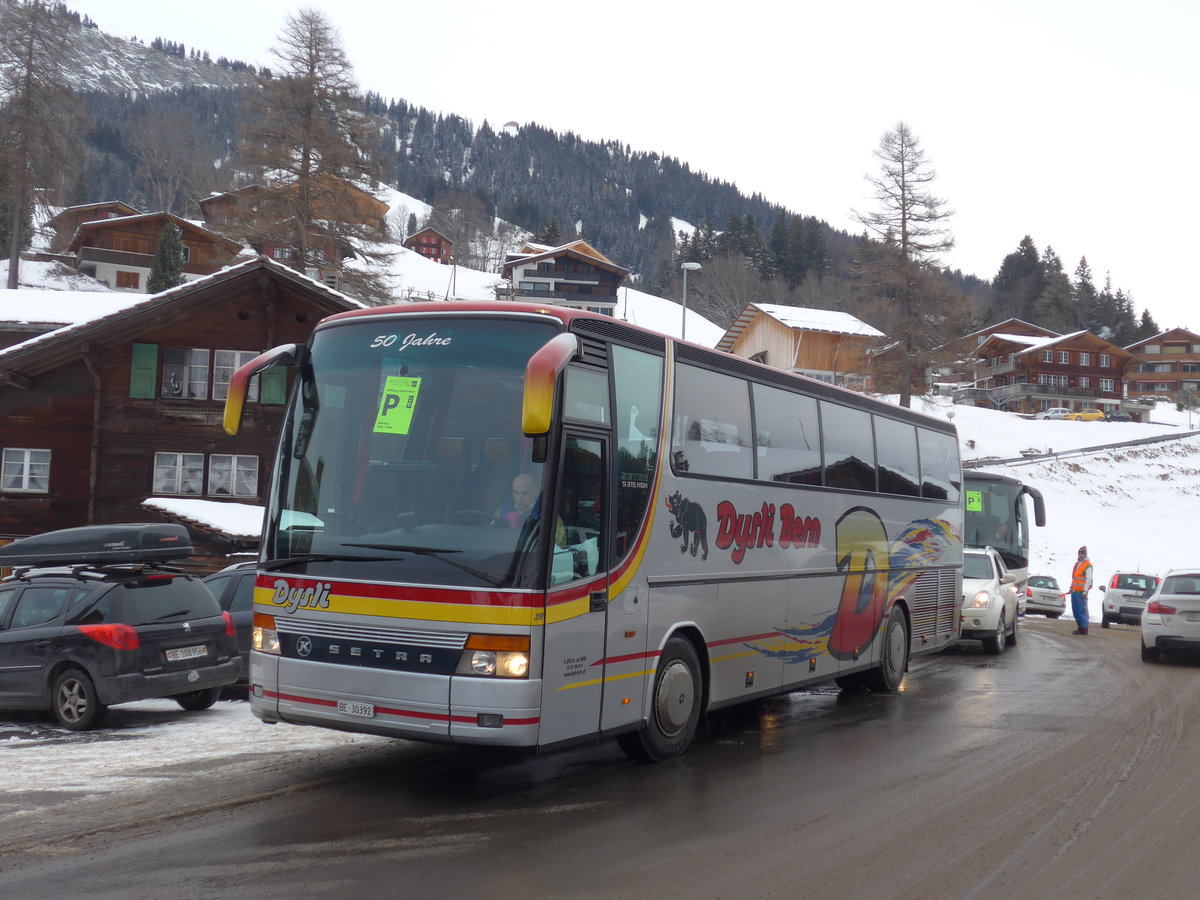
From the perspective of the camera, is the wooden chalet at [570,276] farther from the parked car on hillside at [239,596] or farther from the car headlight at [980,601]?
the parked car on hillside at [239,596]

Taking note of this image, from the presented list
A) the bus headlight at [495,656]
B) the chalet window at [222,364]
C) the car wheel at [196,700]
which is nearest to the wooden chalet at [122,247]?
the chalet window at [222,364]

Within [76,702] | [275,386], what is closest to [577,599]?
[76,702]

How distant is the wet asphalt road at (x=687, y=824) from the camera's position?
18.3 feet

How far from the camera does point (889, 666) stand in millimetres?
13273

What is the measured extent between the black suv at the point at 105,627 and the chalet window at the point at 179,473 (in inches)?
727

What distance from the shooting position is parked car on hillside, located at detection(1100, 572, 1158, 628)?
28.2 meters

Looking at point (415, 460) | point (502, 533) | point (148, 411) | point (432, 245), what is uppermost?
point (432, 245)

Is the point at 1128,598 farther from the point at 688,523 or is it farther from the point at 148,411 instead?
the point at 148,411

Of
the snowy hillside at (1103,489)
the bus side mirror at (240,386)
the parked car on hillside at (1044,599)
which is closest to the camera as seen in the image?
the bus side mirror at (240,386)

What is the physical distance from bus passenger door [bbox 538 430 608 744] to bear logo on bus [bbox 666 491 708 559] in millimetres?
1070

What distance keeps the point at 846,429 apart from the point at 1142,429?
231ft

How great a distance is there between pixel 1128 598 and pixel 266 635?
26.8 meters

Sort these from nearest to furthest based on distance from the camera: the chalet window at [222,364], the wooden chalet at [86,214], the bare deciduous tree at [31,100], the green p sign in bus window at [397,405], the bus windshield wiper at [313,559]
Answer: the bus windshield wiper at [313,559]
the green p sign in bus window at [397,405]
the chalet window at [222,364]
the bare deciduous tree at [31,100]
the wooden chalet at [86,214]

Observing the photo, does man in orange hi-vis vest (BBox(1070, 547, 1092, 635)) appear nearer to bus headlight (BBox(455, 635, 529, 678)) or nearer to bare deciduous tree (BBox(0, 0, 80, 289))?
bus headlight (BBox(455, 635, 529, 678))
